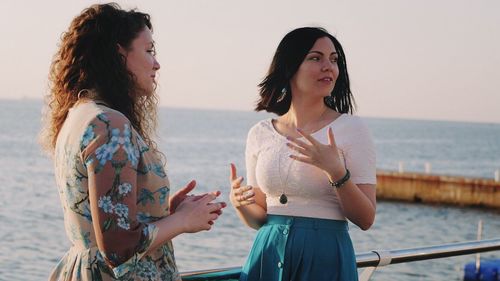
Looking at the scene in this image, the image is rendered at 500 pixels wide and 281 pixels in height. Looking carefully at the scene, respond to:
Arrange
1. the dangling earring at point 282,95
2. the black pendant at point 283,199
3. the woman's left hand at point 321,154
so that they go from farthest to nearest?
the dangling earring at point 282,95, the black pendant at point 283,199, the woman's left hand at point 321,154

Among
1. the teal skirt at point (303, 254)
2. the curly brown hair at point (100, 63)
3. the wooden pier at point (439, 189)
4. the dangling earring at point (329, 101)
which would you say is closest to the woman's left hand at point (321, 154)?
the teal skirt at point (303, 254)

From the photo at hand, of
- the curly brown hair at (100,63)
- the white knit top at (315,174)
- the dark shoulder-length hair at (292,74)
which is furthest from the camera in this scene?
the dark shoulder-length hair at (292,74)

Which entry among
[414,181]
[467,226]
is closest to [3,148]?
[414,181]

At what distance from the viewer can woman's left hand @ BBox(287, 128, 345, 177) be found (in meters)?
3.33

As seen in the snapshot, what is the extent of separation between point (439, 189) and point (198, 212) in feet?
156

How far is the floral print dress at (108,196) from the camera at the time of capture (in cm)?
260

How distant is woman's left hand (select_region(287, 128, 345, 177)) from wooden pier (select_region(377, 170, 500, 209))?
45380mm

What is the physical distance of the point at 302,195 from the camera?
3.61m

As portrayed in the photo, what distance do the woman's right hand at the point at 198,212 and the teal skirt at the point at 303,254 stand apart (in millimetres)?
705

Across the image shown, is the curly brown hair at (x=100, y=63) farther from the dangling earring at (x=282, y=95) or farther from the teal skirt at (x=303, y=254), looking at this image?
the dangling earring at (x=282, y=95)

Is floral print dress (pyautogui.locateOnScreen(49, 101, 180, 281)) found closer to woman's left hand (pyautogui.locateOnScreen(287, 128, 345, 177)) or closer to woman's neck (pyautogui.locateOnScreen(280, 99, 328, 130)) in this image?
woman's left hand (pyautogui.locateOnScreen(287, 128, 345, 177))

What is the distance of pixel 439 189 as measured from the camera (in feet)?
161

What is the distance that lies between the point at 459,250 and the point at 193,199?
6.07ft

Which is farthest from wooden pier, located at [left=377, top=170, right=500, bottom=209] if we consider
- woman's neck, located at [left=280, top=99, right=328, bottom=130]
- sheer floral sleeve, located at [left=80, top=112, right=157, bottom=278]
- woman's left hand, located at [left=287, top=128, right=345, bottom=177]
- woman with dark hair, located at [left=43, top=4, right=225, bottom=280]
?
sheer floral sleeve, located at [left=80, top=112, right=157, bottom=278]
